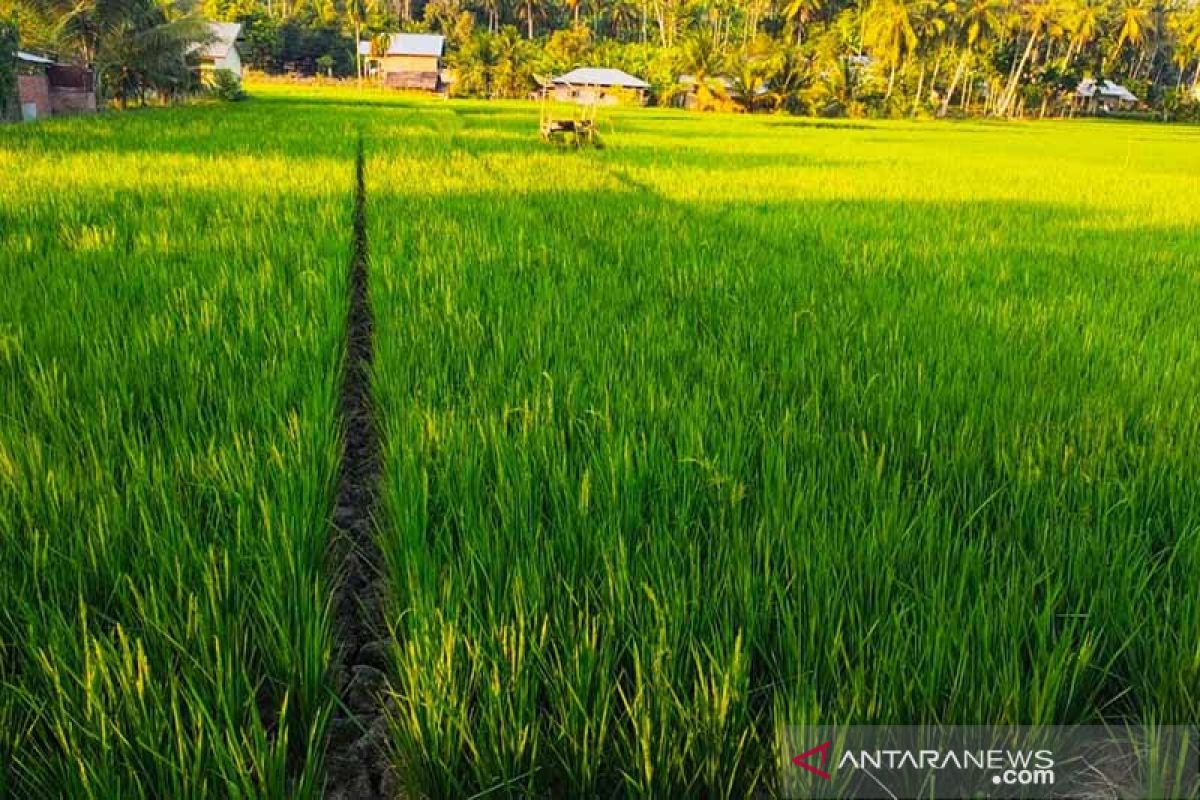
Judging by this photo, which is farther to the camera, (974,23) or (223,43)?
(974,23)

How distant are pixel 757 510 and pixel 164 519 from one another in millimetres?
1016

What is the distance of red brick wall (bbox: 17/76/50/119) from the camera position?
45.0 feet

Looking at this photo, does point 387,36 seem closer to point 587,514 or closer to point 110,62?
point 110,62

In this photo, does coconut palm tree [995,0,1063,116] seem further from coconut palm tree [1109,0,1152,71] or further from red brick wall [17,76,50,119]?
red brick wall [17,76,50,119]

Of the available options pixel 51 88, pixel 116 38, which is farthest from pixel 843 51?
Result: pixel 51 88

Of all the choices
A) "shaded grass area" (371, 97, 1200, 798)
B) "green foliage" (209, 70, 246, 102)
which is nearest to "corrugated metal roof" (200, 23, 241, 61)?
"green foliage" (209, 70, 246, 102)

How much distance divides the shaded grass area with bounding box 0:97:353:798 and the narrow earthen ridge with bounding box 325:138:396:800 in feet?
0.20

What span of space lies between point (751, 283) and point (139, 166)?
6250 mm

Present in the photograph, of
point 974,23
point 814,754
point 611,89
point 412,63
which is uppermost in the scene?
point 974,23

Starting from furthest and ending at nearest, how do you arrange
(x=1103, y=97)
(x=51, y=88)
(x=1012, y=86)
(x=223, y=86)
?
(x=1103, y=97), (x=1012, y=86), (x=223, y=86), (x=51, y=88)

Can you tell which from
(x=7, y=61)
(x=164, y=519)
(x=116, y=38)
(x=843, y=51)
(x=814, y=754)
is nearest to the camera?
(x=814, y=754)

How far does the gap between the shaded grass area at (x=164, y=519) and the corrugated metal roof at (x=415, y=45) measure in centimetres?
4589

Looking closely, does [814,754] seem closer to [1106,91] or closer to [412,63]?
[412,63]

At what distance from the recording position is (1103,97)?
2037 inches
